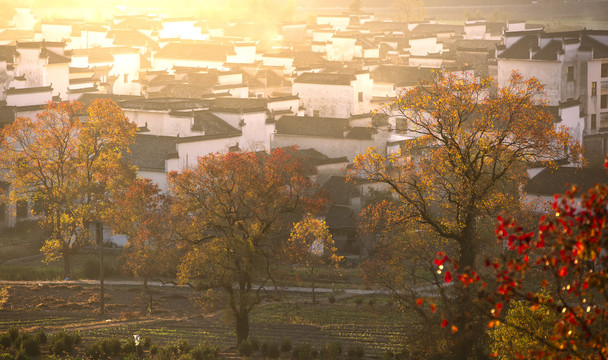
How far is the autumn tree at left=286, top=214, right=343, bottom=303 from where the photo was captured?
103 ft

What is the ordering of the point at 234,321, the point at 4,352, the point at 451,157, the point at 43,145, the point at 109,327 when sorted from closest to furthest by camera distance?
the point at 451,157 < the point at 4,352 < the point at 234,321 < the point at 109,327 < the point at 43,145

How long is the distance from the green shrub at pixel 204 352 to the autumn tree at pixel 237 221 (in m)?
1.34

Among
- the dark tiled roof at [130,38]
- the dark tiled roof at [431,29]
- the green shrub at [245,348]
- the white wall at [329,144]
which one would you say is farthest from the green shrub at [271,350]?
the dark tiled roof at [431,29]

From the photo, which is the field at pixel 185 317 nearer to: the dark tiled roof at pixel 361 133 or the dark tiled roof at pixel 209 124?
the dark tiled roof at pixel 209 124

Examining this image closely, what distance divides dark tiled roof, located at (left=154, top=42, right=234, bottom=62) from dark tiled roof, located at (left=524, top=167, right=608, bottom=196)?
1631 inches

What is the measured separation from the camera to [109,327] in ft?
88.8

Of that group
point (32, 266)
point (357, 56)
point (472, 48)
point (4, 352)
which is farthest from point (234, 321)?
point (357, 56)

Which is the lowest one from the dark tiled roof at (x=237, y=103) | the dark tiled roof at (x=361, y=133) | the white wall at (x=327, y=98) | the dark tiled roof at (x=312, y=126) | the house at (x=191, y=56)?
the dark tiled roof at (x=361, y=133)

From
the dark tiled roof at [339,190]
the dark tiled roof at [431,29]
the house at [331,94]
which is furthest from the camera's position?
the dark tiled roof at [431,29]

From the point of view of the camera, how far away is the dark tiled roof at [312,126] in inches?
1957

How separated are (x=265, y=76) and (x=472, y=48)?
1794 centimetres

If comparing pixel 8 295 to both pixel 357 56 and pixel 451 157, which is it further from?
pixel 357 56

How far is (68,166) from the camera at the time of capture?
3525 centimetres

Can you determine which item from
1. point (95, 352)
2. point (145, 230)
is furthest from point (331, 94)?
point (95, 352)
